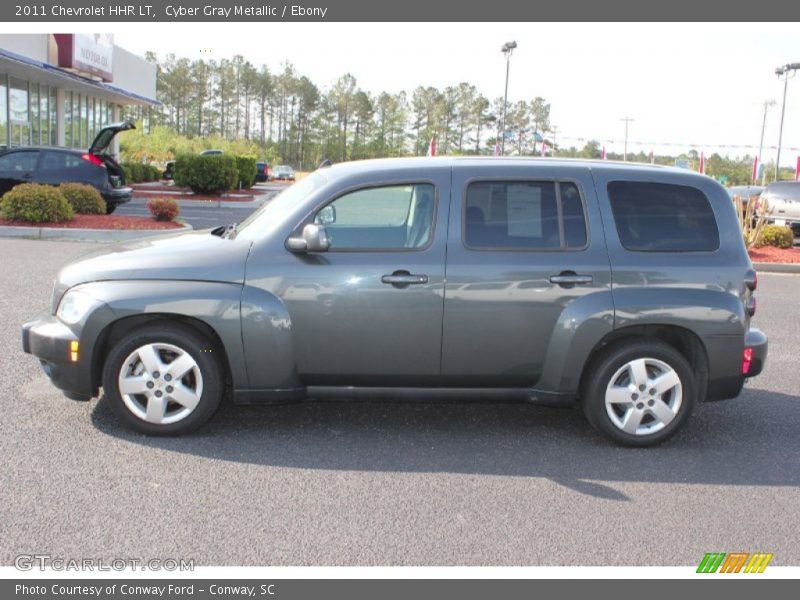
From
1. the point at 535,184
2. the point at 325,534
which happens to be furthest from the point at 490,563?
the point at 535,184

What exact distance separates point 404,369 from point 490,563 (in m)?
1.76

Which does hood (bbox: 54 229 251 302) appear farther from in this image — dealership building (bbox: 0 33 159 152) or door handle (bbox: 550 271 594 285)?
dealership building (bbox: 0 33 159 152)

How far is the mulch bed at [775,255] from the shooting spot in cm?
1670

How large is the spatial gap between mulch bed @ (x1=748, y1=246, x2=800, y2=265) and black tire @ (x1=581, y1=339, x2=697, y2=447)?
12.2m

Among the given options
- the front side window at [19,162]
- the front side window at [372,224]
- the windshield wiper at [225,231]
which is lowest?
the windshield wiper at [225,231]

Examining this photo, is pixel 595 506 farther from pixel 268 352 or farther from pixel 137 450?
pixel 137 450

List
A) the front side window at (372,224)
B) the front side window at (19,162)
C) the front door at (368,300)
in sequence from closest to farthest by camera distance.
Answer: the front door at (368,300) → the front side window at (372,224) → the front side window at (19,162)

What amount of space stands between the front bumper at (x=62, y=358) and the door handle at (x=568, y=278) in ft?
9.59

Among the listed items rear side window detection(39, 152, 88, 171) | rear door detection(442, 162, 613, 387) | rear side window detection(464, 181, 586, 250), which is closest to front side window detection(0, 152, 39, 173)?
rear side window detection(39, 152, 88, 171)

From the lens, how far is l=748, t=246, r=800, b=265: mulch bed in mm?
16703

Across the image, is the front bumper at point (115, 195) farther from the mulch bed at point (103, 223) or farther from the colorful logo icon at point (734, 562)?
the colorful logo icon at point (734, 562)

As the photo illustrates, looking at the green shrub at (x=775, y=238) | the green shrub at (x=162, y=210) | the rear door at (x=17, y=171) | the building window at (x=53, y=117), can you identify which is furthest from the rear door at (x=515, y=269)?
the building window at (x=53, y=117)

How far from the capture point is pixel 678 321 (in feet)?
17.7

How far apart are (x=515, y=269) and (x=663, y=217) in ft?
3.56
